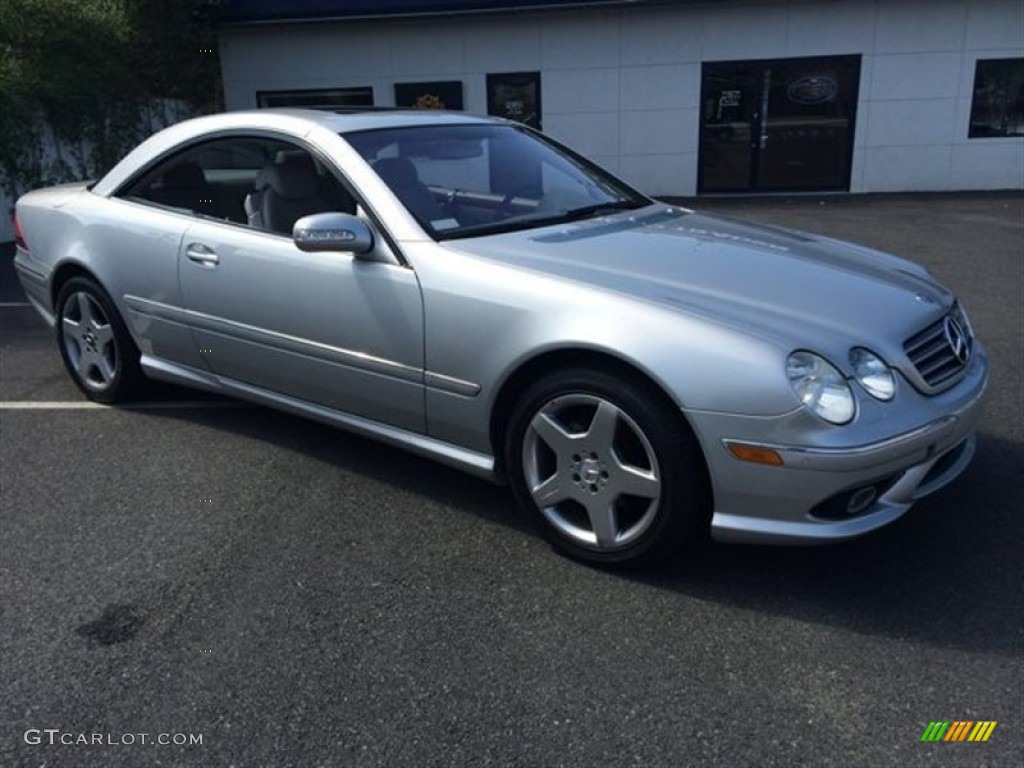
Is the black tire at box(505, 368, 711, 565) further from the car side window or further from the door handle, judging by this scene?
the door handle

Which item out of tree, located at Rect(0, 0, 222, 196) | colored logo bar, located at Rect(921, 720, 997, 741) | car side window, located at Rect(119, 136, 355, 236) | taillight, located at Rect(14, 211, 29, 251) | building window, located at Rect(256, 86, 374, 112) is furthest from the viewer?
building window, located at Rect(256, 86, 374, 112)

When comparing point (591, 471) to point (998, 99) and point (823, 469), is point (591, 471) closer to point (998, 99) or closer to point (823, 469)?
point (823, 469)

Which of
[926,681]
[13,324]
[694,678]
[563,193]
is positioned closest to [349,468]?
[563,193]

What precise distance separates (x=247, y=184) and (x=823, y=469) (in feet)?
9.48

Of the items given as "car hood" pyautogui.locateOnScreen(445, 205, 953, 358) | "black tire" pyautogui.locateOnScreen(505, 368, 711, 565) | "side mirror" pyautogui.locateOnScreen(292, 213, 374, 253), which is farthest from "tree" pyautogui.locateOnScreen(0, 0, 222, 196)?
"black tire" pyautogui.locateOnScreen(505, 368, 711, 565)

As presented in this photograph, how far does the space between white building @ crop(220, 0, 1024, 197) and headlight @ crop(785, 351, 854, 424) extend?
42.0ft

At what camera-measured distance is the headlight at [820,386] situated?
273 centimetres

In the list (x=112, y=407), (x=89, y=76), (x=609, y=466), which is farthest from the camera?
(x=89, y=76)

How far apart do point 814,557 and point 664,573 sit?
557 millimetres

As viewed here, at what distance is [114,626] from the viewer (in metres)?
2.91

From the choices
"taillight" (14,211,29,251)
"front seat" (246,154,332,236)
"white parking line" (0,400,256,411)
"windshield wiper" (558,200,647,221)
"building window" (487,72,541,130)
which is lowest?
"white parking line" (0,400,256,411)

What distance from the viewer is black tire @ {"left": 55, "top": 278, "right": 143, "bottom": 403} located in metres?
4.72

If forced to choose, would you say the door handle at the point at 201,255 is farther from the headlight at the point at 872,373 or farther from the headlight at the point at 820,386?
the headlight at the point at 872,373

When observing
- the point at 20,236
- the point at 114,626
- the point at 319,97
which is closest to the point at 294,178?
the point at 114,626
